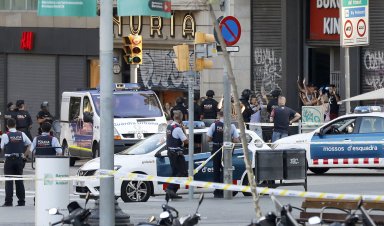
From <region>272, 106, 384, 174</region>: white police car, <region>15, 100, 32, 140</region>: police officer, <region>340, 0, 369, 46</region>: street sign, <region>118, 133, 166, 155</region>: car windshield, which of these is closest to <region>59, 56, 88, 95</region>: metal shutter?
<region>15, 100, 32, 140</region>: police officer

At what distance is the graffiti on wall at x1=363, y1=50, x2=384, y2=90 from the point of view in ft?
126

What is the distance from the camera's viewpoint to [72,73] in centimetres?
4353

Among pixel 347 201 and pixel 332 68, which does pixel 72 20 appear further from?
pixel 347 201

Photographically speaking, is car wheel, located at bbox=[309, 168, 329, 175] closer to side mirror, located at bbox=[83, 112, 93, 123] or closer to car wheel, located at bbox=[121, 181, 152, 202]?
side mirror, located at bbox=[83, 112, 93, 123]

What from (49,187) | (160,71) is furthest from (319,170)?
(160,71)

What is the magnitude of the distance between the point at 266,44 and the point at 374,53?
3758 mm

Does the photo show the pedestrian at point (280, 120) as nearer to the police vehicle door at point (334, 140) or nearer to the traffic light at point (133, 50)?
the police vehicle door at point (334, 140)

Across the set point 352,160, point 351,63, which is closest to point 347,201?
point 352,160

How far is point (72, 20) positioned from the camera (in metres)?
43.9

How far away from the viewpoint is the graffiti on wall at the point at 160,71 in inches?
1652

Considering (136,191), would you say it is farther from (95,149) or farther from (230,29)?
(95,149)

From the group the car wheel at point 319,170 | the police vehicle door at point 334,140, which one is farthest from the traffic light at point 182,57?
the car wheel at point 319,170

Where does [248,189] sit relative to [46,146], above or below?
below

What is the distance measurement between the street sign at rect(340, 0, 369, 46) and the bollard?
17288 millimetres
